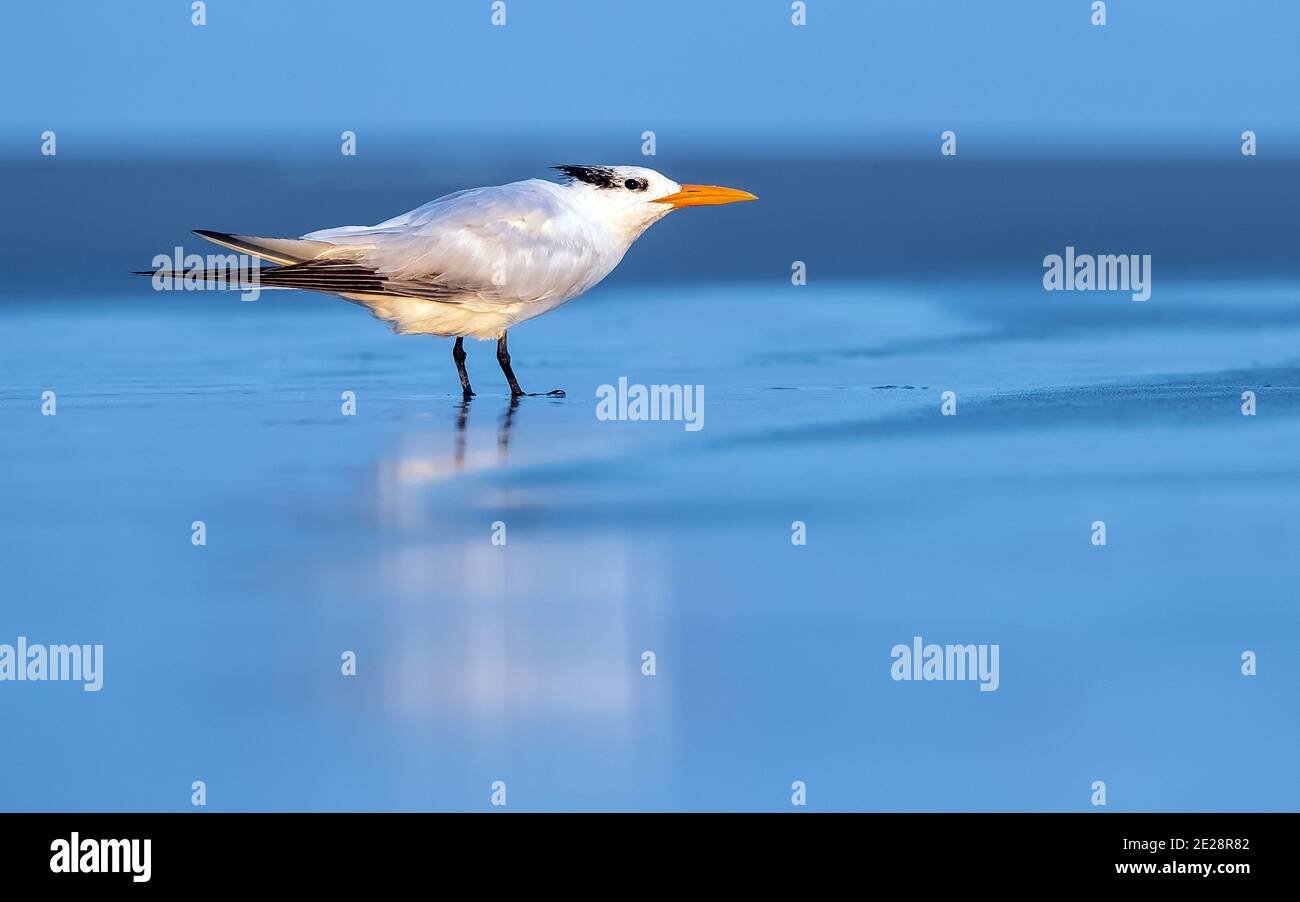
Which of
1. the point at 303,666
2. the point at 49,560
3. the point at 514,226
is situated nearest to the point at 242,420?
the point at 514,226

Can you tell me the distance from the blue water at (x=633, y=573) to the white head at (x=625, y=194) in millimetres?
676

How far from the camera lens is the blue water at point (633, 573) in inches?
153

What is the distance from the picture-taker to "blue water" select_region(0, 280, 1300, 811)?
12.7 feet

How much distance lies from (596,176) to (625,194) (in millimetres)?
140

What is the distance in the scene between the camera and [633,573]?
193 inches

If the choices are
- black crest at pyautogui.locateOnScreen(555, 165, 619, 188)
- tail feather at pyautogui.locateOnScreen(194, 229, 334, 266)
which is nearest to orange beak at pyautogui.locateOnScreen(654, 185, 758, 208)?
black crest at pyautogui.locateOnScreen(555, 165, 619, 188)

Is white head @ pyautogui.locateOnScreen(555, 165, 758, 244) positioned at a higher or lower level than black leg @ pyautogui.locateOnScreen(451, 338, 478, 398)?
higher

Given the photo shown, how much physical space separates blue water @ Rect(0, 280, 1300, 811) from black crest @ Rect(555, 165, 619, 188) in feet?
2.64

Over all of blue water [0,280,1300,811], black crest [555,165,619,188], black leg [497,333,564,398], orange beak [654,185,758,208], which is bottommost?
blue water [0,280,1300,811]

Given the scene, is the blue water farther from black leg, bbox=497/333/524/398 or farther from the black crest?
the black crest

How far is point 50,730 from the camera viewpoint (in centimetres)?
404

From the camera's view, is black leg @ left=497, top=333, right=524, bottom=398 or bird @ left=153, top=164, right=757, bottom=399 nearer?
bird @ left=153, top=164, right=757, bottom=399

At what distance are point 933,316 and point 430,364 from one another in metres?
2.77

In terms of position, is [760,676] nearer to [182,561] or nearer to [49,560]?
[182,561]
